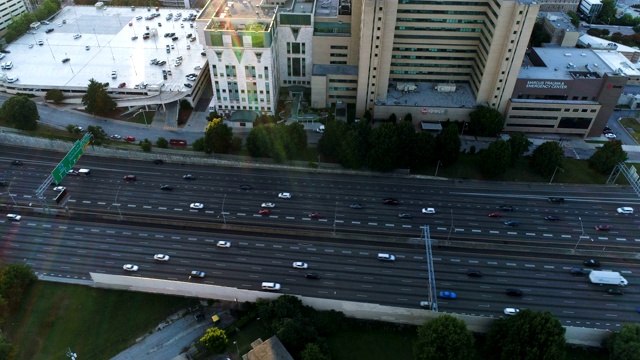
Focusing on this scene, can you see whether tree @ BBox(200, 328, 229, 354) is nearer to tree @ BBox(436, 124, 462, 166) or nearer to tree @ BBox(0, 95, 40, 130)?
tree @ BBox(436, 124, 462, 166)

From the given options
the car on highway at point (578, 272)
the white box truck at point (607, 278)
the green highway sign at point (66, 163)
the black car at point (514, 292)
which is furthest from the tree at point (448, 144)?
the green highway sign at point (66, 163)

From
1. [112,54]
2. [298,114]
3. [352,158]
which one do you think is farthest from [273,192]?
[112,54]

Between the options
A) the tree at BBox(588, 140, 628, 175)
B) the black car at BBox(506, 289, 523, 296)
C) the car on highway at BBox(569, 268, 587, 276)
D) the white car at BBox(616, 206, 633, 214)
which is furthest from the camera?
the tree at BBox(588, 140, 628, 175)

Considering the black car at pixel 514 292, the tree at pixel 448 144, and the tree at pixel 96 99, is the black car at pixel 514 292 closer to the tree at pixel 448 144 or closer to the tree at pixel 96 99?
the tree at pixel 448 144

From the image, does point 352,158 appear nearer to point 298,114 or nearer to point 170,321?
point 298,114

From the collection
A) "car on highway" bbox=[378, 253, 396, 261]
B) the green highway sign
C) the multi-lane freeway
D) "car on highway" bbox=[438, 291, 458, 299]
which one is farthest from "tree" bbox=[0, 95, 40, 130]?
"car on highway" bbox=[438, 291, 458, 299]

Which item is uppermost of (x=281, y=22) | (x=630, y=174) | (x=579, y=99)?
(x=281, y=22)
